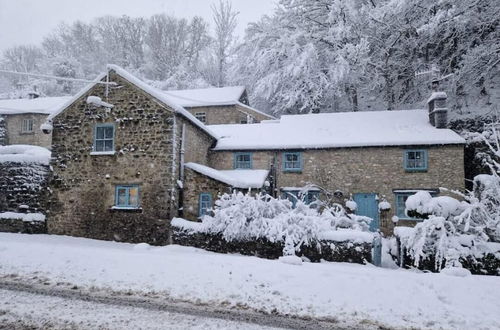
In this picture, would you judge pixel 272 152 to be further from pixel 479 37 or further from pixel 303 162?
pixel 479 37

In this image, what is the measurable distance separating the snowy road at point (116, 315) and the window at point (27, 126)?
2710cm

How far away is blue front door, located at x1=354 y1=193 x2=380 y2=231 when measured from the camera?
17.4m

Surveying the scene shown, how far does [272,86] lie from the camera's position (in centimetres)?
2864

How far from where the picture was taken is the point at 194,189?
49.5 ft

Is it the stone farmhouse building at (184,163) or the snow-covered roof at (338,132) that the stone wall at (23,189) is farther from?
the snow-covered roof at (338,132)

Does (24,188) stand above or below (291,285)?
above

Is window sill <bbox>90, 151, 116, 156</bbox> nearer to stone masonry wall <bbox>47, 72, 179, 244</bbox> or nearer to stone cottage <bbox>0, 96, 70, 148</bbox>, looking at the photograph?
stone masonry wall <bbox>47, 72, 179, 244</bbox>

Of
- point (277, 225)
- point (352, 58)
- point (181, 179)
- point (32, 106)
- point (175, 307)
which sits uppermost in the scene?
point (352, 58)

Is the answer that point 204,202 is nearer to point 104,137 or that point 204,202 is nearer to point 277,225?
point 277,225

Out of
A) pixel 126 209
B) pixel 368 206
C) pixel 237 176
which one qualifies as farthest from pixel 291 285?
pixel 368 206

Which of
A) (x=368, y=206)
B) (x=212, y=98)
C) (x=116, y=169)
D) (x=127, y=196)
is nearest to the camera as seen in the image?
(x=127, y=196)

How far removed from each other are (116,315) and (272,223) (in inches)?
245

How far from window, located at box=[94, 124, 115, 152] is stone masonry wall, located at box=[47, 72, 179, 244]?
220mm

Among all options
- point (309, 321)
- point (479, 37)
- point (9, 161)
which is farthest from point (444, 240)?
point (9, 161)
